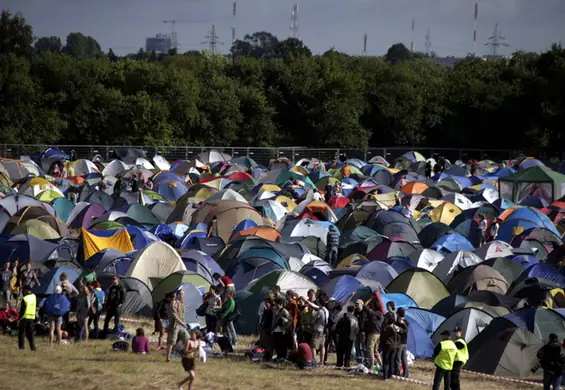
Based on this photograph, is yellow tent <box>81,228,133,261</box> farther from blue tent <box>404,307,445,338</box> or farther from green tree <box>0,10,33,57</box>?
green tree <box>0,10,33,57</box>

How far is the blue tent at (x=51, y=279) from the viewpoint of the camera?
20692 millimetres

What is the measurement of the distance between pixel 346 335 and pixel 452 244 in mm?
11265

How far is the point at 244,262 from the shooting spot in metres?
23.0

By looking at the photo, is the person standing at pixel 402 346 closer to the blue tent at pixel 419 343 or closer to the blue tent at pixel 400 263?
the blue tent at pixel 419 343

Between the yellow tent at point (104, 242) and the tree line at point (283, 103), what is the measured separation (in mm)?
39514

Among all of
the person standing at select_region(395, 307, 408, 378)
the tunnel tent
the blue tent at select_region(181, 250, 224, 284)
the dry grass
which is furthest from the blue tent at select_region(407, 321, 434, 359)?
the blue tent at select_region(181, 250, 224, 284)

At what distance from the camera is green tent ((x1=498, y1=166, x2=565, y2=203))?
3703 centimetres

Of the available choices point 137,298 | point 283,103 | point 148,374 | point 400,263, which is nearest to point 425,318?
point 400,263

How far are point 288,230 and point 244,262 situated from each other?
5993 millimetres

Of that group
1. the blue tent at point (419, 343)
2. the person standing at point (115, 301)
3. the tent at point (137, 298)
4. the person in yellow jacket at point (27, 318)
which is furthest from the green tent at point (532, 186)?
the person in yellow jacket at point (27, 318)

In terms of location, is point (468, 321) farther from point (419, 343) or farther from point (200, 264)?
point (200, 264)

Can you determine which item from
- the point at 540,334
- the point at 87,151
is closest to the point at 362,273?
the point at 540,334

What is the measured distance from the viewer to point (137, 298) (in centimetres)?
2114

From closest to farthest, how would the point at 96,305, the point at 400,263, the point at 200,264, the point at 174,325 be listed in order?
the point at 174,325, the point at 96,305, the point at 200,264, the point at 400,263
